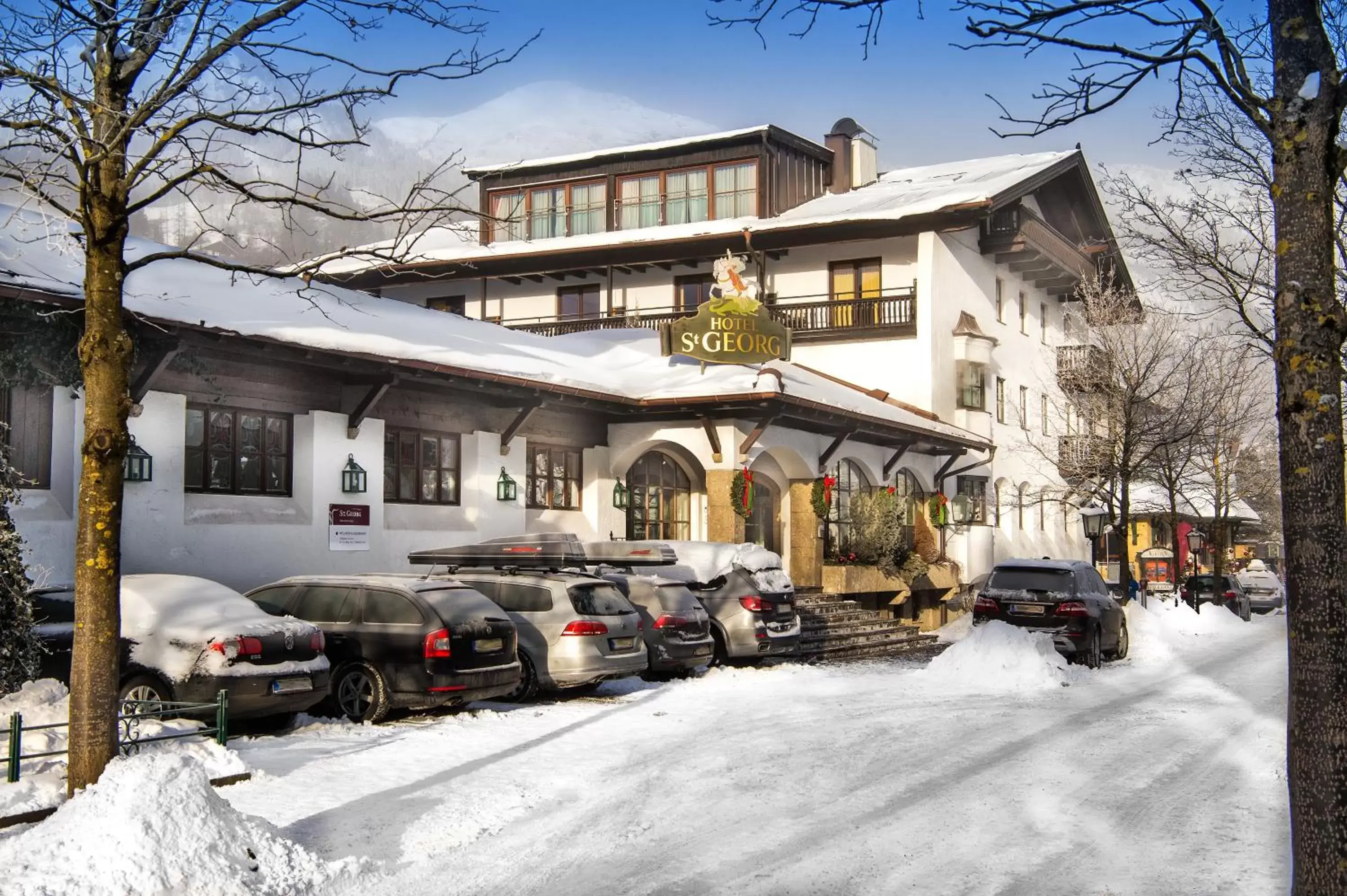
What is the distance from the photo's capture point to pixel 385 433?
20.6m

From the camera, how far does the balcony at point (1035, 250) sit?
37000 millimetres

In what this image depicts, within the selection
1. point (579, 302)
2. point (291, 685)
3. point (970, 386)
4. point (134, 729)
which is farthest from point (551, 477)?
point (579, 302)

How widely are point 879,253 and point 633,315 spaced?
282 inches

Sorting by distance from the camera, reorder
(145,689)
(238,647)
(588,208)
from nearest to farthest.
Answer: (145,689) → (238,647) → (588,208)

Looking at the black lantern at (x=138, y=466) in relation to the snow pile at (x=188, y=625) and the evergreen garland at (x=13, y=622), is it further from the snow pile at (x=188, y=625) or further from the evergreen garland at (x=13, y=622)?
the evergreen garland at (x=13, y=622)

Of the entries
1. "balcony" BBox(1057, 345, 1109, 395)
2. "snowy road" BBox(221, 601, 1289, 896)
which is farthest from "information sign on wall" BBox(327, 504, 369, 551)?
"balcony" BBox(1057, 345, 1109, 395)

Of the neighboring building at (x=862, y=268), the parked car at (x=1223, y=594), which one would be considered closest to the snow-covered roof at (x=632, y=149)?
the neighboring building at (x=862, y=268)

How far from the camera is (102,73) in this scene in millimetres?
8102

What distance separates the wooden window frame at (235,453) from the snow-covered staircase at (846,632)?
363 inches

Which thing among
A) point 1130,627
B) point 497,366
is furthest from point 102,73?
point 1130,627

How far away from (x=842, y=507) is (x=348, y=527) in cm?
1503

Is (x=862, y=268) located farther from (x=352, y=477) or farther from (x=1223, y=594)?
(x=352, y=477)

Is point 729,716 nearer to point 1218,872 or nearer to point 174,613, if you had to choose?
point 174,613

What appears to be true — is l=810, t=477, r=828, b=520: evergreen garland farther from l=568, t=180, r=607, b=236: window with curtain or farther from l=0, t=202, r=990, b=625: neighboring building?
l=568, t=180, r=607, b=236: window with curtain
